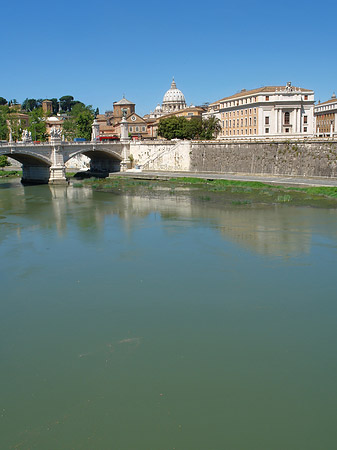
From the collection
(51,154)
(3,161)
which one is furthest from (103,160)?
(3,161)

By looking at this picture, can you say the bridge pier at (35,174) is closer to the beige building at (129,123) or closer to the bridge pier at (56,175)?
the bridge pier at (56,175)

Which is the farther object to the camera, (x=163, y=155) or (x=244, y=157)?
(x=163, y=155)

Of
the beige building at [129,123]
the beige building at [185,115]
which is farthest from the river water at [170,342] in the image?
the beige building at [129,123]

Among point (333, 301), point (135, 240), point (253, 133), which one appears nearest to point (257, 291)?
point (333, 301)

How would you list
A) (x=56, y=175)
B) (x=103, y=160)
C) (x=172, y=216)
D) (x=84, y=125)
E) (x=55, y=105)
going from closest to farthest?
(x=172, y=216) < (x=56, y=175) < (x=103, y=160) < (x=84, y=125) < (x=55, y=105)

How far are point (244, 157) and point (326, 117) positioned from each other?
26.5m

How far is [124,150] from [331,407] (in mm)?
38717

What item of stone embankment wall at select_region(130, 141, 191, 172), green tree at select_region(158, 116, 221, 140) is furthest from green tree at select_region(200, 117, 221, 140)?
stone embankment wall at select_region(130, 141, 191, 172)

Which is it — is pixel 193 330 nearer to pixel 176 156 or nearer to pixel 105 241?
pixel 105 241

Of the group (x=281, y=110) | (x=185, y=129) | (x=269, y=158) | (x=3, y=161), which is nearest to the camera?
(x=269, y=158)

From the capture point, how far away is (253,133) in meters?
51.1

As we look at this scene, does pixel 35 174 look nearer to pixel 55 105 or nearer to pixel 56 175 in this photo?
pixel 56 175

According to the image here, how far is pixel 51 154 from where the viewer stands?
37656 millimetres

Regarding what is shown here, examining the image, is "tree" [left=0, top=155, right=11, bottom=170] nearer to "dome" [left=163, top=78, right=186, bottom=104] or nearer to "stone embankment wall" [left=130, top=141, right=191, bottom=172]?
"stone embankment wall" [left=130, top=141, right=191, bottom=172]
